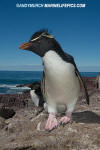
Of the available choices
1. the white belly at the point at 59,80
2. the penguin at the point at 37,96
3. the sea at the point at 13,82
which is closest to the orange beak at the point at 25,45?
the white belly at the point at 59,80

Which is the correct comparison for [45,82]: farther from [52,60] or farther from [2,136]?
[2,136]

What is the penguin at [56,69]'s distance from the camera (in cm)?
337

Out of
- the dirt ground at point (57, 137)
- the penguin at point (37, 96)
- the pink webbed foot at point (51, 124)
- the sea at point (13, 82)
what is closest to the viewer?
the dirt ground at point (57, 137)

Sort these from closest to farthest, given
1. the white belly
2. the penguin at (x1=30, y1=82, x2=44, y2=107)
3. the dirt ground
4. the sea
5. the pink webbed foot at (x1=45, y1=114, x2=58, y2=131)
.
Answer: the dirt ground, the white belly, the pink webbed foot at (x1=45, y1=114, x2=58, y2=131), the penguin at (x1=30, y1=82, x2=44, y2=107), the sea

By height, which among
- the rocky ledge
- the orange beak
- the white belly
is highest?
the orange beak

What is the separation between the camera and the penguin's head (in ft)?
11.1

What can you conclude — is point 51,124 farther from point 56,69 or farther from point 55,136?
point 56,69

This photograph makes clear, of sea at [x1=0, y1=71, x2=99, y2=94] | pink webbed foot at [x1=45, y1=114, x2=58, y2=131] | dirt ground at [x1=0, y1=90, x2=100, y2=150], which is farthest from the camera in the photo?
sea at [x1=0, y1=71, x2=99, y2=94]

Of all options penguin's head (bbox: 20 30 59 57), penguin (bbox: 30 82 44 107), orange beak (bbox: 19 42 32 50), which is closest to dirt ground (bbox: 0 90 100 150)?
penguin's head (bbox: 20 30 59 57)

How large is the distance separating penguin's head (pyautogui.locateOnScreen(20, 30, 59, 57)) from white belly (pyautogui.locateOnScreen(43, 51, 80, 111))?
9 centimetres

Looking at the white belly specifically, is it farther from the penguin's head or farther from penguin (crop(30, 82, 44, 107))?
penguin (crop(30, 82, 44, 107))

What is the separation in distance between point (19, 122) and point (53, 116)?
1.02 metres

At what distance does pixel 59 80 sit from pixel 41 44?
0.64 metres

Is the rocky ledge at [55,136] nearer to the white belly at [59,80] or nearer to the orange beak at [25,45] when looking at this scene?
the white belly at [59,80]
